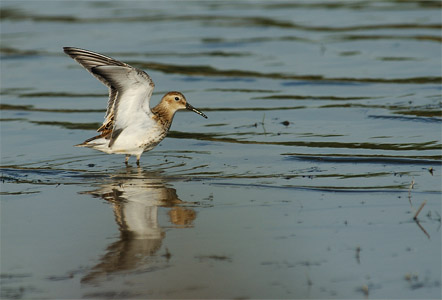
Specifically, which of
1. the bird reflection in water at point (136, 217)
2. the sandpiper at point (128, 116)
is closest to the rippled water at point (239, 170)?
the bird reflection in water at point (136, 217)

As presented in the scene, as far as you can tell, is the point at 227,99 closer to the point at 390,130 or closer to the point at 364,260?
the point at 390,130

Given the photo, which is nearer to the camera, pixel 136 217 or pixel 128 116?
pixel 136 217

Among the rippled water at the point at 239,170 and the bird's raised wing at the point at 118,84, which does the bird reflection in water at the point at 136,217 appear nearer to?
the rippled water at the point at 239,170

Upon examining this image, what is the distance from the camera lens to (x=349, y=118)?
40.7 ft

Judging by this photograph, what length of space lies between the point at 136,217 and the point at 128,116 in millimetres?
2795

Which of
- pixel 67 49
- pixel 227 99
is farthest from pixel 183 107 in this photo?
pixel 227 99

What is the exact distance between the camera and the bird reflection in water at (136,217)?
630 centimetres

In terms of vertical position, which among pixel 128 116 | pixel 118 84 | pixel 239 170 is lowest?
pixel 239 170

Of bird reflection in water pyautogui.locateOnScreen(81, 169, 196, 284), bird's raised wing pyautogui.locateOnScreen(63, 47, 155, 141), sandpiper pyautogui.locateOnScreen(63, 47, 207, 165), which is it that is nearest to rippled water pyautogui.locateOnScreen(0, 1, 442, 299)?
bird reflection in water pyautogui.locateOnScreen(81, 169, 196, 284)

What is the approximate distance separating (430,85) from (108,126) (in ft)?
20.4

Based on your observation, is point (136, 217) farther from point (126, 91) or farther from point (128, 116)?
point (128, 116)

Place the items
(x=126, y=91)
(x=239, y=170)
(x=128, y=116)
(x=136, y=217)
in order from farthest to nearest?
1. (x=128, y=116)
2. (x=126, y=91)
3. (x=239, y=170)
4. (x=136, y=217)

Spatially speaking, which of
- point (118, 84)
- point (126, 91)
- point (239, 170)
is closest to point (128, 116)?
point (126, 91)

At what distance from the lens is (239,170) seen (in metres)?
9.61
